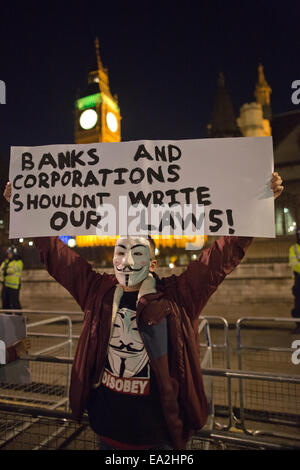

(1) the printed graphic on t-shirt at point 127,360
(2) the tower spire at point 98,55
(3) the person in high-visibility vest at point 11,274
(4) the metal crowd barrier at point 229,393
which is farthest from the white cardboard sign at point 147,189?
(2) the tower spire at point 98,55

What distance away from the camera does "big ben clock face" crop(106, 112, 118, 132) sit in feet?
152

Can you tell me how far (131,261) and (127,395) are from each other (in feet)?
2.62

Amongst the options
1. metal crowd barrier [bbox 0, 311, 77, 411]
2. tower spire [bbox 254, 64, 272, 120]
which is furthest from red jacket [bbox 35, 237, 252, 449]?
tower spire [bbox 254, 64, 272, 120]

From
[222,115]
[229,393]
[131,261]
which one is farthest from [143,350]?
[222,115]

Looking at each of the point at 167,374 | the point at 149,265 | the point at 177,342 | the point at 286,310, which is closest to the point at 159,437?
the point at 167,374

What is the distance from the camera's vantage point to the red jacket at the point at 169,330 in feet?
5.82

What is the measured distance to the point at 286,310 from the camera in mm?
11602

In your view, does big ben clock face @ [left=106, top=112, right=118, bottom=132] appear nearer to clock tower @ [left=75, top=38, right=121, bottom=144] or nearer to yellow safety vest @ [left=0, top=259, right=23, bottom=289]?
clock tower @ [left=75, top=38, right=121, bottom=144]

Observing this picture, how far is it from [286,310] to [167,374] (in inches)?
444

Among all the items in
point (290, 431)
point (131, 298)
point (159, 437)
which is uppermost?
point (131, 298)

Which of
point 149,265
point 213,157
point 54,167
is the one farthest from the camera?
point 54,167

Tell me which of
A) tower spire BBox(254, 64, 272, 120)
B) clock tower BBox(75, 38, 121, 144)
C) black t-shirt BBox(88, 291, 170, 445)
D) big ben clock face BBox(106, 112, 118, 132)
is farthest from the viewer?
big ben clock face BBox(106, 112, 118, 132)

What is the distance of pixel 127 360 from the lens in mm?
1852
